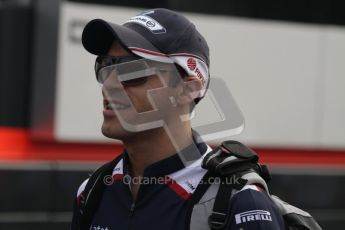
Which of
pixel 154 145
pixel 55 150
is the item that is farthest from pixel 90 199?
pixel 55 150

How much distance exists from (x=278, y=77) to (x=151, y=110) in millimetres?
3795

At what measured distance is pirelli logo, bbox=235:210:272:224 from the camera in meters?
1.96

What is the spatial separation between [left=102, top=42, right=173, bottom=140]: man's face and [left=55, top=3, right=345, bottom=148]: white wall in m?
2.94

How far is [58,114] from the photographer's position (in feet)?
16.4

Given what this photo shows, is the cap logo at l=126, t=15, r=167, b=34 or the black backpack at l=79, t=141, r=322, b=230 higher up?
the cap logo at l=126, t=15, r=167, b=34

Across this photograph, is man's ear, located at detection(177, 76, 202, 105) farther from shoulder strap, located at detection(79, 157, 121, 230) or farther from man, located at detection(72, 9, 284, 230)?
shoulder strap, located at detection(79, 157, 121, 230)

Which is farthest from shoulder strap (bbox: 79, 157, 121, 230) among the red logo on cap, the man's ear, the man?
the red logo on cap

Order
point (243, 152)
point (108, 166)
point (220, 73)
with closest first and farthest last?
1. point (243, 152)
2. point (108, 166)
3. point (220, 73)

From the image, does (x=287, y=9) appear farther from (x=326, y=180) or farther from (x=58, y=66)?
(x=58, y=66)

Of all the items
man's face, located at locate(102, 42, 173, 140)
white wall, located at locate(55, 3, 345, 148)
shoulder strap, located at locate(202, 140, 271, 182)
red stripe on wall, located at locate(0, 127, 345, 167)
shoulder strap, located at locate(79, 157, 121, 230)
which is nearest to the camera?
shoulder strap, located at locate(202, 140, 271, 182)

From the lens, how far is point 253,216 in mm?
1959

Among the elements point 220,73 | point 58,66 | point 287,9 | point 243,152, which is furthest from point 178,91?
point 287,9

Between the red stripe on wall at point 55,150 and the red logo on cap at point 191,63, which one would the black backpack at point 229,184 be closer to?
the red logo on cap at point 191,63

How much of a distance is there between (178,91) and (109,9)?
3.04 metres
